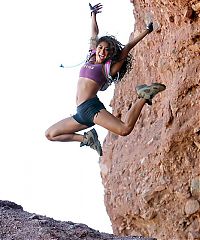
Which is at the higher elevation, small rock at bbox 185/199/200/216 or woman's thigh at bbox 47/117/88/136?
woman's thigh at bbox 47/117/88/136

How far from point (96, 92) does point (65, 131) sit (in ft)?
2.06

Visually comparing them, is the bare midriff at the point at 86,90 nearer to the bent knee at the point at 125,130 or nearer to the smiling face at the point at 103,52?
the smiling face at the point at 103,52

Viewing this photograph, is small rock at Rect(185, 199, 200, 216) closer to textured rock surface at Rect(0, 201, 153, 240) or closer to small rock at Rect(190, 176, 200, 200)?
small rock at Rect(190, 176, 200, 200)

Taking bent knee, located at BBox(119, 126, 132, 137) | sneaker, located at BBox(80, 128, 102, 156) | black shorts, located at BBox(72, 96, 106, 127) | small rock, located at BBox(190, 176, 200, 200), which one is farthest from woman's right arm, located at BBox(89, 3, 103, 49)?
small rock, located at BBox(190, 176, 200, 200)

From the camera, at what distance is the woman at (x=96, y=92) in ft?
20.8

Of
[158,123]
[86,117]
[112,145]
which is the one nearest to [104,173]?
[112,145]

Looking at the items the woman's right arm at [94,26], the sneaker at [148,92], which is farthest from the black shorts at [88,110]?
the woman's right arm at [94,26]

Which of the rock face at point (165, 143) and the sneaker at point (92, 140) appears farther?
the rock face at point (165, 143)

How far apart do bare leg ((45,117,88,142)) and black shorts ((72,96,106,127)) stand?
0.45 ft

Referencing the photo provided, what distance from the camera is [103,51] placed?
658cm

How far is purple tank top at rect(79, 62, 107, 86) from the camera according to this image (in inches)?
261

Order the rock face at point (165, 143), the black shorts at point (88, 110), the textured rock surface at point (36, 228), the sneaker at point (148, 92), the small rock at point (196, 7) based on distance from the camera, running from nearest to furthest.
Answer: the textured rock surface at point (36, 228) < the sneaker at point (148, 92) < the black shorts at point (88, 110) < the small rock at point (196, 7) < the rock face at point (165, 143)

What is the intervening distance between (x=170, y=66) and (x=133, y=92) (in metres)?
2.87

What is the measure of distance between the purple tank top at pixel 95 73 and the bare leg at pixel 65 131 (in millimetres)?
548
